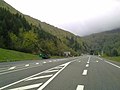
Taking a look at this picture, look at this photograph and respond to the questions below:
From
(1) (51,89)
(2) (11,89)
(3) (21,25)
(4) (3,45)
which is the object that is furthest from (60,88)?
(3) (21,25)

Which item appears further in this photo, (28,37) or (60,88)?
(28,37)

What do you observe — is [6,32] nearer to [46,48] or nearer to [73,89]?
[46,48]

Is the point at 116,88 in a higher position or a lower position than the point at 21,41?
lower

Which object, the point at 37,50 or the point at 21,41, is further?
the point at 37,50

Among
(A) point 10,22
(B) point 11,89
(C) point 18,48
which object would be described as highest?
(A) point 10,22

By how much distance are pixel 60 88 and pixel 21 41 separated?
10529 cm

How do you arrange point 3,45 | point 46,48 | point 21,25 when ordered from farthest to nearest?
point 46,48 < point 21,25 < point 3,45

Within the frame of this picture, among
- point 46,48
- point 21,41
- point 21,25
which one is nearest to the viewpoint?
point 21,41

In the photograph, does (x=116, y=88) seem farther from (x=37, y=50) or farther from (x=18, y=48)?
(x=37, y=50)

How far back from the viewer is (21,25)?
131 m

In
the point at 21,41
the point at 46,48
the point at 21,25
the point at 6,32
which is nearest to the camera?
the point at 6,32

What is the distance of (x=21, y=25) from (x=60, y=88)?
398 feet

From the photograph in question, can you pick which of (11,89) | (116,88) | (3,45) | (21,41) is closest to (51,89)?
(11,89)

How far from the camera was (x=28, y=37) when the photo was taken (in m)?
122
